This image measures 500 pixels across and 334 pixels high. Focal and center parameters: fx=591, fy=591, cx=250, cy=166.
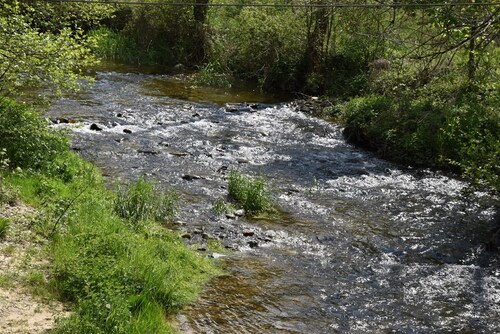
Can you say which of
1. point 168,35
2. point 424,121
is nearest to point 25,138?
point 424,121

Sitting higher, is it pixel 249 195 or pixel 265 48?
pixel 265 48

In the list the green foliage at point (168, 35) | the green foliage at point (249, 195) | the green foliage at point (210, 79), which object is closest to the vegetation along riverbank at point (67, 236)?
the green foliage at point (249, 195)

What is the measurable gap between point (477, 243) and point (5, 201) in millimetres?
7177

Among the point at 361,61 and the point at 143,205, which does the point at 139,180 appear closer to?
Result: the point at 143,205

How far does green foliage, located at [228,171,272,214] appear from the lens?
10.2 meters

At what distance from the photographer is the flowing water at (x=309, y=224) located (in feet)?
23.3

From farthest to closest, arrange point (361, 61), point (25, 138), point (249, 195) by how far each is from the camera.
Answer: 1. point (361, 61)
2. point (249, 195)
3. point (25, 138)

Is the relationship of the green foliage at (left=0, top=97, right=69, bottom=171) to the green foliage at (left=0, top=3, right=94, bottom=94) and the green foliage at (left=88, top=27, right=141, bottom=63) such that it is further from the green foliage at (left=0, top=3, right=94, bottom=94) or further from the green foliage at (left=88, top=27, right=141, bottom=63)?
the green foliage at (left=88, top=27, right=141, bottom=63)

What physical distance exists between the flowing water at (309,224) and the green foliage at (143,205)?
1.09ft

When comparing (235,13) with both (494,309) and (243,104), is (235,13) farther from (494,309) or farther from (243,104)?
(494,309)

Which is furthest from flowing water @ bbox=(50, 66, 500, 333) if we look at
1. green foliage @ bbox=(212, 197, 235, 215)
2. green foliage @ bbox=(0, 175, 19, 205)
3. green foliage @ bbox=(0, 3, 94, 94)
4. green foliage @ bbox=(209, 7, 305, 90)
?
green foliage @ bbox=(209, 7, 305, 90)

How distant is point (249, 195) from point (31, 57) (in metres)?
4.16

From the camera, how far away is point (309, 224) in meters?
9.96

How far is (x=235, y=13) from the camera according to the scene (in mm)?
27234
